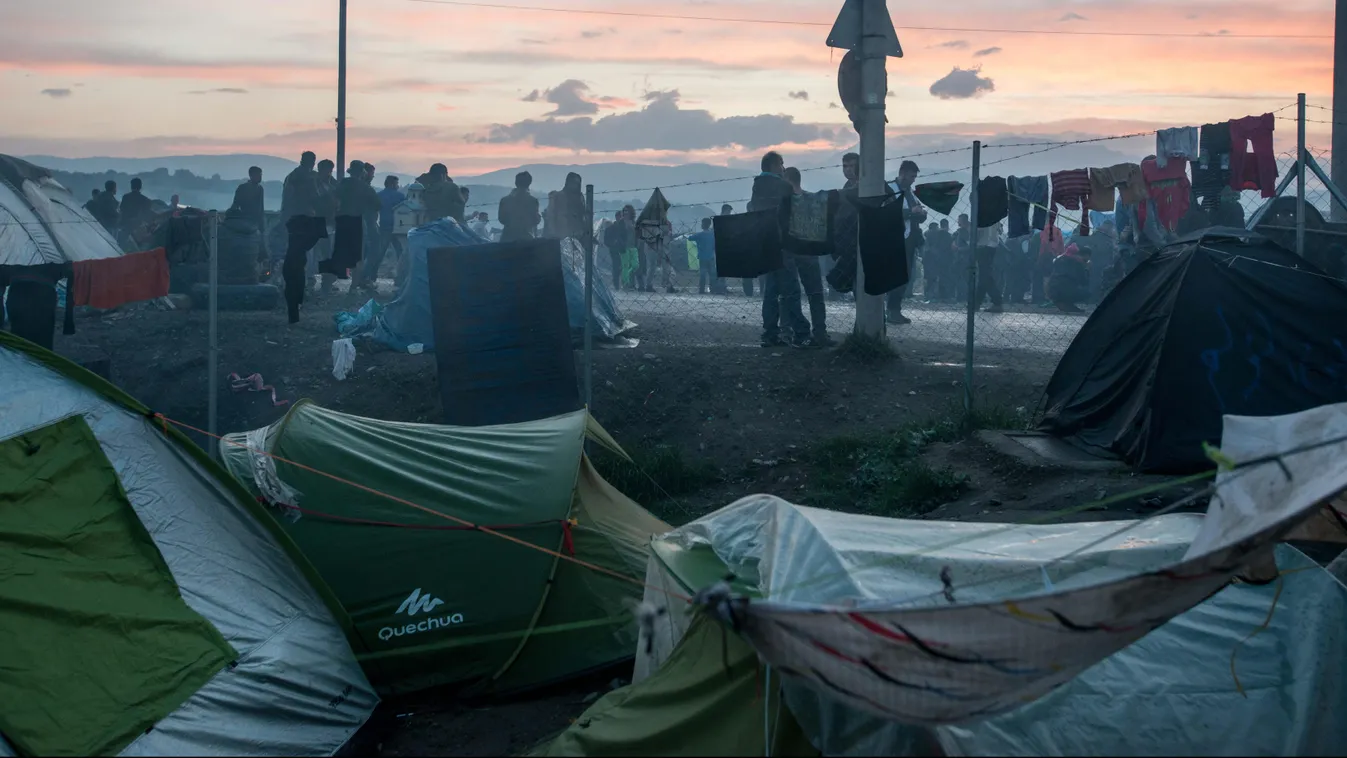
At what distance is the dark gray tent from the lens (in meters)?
7.56

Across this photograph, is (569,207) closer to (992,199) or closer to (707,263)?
Result: (707,263)

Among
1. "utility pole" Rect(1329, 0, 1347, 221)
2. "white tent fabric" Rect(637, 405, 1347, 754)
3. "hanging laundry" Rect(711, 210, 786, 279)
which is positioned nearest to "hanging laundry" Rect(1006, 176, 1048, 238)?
"hanging laundry" Rect(711, 210, 786, 279)

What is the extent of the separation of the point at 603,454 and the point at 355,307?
7143 millimetres

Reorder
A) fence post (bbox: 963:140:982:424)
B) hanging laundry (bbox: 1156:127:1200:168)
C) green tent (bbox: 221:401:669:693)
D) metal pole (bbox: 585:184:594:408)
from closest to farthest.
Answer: green tent (bbox: 221:401:669:693) → fence post (bbox: 963:140:982:424) → metal pole (bbox: 585:184:594:408) → hanging laundry (bbox: 1156:127:1200:168)

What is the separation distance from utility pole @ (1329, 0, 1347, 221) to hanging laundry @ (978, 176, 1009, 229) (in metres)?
3.28

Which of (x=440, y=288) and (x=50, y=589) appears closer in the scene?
(x=50, y=589)

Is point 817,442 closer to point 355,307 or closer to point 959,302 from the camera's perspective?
point 355,307

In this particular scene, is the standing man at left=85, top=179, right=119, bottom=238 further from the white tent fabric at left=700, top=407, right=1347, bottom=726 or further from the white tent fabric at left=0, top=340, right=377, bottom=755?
the white tent fabric at left=700, top=407, right=1347, bottom=726

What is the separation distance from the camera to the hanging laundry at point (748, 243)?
10367 mm

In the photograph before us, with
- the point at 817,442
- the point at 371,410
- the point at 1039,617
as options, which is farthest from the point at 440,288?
the point at 1039,617

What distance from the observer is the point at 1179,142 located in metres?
9.80

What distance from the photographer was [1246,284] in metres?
7.82

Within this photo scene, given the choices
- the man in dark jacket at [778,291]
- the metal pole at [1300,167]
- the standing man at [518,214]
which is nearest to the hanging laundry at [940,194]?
the man in dark jacket at [778,291]

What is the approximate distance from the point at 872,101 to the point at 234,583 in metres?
7.51
